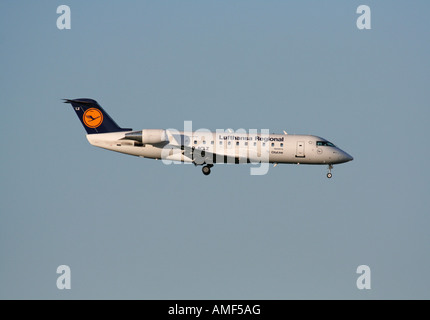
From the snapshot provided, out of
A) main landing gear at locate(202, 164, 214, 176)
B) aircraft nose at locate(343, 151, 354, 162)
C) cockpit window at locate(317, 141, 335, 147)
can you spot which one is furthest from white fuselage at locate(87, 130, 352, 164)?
aircraft nose at locate(343, 151, 354, 162)

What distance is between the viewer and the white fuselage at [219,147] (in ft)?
266

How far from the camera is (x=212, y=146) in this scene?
3199 inches

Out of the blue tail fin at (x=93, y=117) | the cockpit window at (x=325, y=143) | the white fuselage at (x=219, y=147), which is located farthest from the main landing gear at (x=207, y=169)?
the cockpit window at (x=325, y=143)

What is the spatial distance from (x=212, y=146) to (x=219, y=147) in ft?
1.79

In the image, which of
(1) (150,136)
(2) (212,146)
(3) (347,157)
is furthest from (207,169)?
(3) (347,157)

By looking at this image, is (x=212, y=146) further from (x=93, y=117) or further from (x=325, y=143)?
(x=93, y=117)

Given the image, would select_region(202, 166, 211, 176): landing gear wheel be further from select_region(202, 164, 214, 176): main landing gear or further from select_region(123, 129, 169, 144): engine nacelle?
select_region(123, 129, 169, 144): engine nacelle

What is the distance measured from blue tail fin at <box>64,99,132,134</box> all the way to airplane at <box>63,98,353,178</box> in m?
0.08
